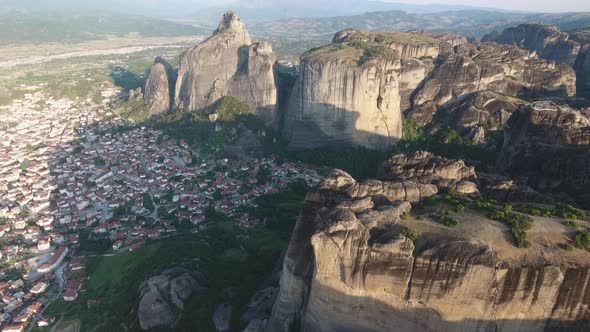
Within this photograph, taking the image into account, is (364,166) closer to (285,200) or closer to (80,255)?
(285,200)

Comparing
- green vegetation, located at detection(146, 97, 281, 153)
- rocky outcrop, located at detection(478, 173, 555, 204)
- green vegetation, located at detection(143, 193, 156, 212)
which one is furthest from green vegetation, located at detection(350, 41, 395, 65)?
rocky outcrop, located at detection(478, 173, 555, 204)

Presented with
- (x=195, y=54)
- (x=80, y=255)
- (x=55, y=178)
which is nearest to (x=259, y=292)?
(x=80, y=255)

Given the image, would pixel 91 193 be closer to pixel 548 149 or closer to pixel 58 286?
pixel 58 286

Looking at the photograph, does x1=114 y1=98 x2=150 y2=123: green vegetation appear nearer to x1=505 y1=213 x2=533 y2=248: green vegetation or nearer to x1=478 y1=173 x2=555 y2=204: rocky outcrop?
x1=478 y1=173 x2=555 y2=204: rocky outcrop

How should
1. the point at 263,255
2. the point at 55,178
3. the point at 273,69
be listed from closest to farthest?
the point at 263,255
the point at 55,178
the point at 273,69

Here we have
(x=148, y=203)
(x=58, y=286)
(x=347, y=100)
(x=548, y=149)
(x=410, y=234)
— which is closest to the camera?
(x=410, y=234)

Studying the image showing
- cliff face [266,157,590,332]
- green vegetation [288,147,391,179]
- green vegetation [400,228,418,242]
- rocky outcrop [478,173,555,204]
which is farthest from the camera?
green vegetation [288,147,391,179]

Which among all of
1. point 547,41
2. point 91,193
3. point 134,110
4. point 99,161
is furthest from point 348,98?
point 547,41
